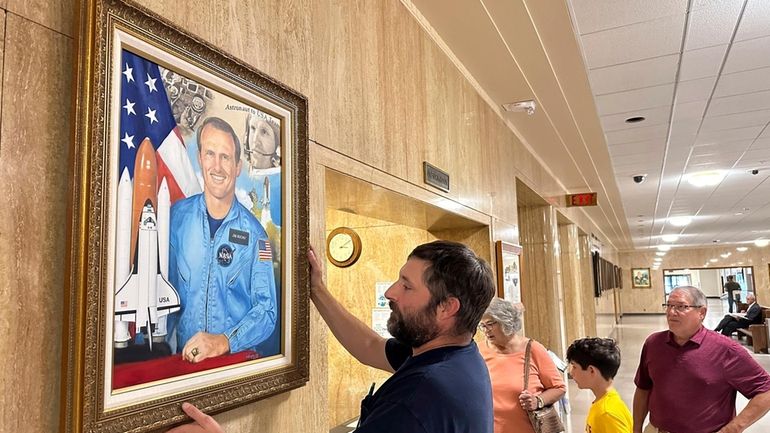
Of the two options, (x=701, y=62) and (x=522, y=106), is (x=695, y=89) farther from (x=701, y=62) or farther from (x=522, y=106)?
Answer: (x=522, y=106)

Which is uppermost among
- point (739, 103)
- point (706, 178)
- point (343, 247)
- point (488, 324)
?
point (739, 103)

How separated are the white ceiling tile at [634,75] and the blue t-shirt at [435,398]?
3.19m

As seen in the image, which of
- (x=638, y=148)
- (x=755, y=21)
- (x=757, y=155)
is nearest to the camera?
(x=755, y=21)

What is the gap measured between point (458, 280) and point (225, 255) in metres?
0.62

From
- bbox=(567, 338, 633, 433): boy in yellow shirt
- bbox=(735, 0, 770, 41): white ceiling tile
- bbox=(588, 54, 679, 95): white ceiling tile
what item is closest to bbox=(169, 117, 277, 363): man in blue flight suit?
bbox=(567, 338, 633, 433): boy in yellow shirt

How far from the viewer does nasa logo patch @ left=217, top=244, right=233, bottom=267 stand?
4.60ft

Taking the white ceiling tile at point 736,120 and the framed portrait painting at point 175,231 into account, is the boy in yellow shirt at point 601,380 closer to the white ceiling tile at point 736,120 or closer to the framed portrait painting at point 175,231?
the framed portrait painting at point 175,231

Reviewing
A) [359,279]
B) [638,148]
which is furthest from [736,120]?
[359,279]

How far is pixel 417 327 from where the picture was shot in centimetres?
147

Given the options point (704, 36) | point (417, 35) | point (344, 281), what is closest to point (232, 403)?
point (417, 35)

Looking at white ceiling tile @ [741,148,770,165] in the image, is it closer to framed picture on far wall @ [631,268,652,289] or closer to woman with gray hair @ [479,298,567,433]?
woman with gray hair @ [479,298,567,433]

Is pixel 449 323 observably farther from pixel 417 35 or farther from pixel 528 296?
pixel 528 296

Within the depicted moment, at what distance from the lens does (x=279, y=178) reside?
1.66 meters

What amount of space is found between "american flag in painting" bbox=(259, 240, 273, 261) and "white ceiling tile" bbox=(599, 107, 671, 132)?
4.27 m
